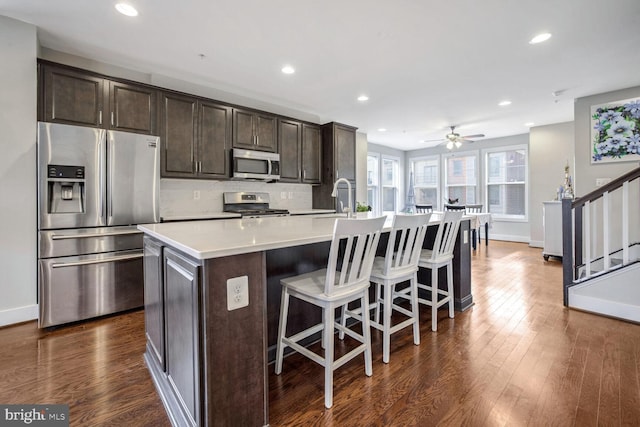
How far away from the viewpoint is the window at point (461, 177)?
7.73 m

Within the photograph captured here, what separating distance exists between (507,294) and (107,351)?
387cm

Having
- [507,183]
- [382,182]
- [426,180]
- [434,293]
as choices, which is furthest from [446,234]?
[426,180]

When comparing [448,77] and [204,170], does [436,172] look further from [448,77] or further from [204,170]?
[204,170]

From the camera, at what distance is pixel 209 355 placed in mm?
1185

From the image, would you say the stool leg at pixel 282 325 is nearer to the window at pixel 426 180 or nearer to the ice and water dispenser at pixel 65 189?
the ice and water dispenser at pixel 65 189

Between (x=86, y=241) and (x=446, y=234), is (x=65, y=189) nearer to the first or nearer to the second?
(x=86, y=241)

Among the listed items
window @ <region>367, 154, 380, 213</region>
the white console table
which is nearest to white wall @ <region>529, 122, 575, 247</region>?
the white console table

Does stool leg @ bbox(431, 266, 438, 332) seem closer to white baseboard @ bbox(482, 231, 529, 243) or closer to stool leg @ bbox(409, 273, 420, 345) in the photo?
stool leg @ bbox(409, 273, 420, 345)

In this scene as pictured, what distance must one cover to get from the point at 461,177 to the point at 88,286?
26.5 ft

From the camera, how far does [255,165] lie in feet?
14.0

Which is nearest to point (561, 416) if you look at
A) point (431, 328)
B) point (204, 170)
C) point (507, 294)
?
point (431, 328)

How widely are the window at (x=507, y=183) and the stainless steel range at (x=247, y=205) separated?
225 inches

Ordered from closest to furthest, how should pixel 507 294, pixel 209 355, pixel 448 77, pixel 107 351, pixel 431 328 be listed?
pixel 209 355, pixel 107 351, pixel 431 328, pixel 507 294, pixel 448 77

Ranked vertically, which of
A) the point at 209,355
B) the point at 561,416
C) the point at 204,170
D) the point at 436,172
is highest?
the point at 436,172
